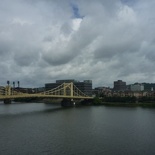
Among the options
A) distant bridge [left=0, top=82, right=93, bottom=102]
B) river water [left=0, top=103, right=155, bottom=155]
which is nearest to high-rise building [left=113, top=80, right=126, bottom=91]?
distant bridge [left=0, top=82, right=93, bottom=102]

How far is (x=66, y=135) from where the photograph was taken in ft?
89.7

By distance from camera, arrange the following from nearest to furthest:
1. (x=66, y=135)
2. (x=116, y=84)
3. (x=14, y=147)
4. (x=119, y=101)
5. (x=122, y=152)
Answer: (x=122, y=152), (x=14, y=147), (x=66, y=135), (x=119, y=101), (x=116, y=84)

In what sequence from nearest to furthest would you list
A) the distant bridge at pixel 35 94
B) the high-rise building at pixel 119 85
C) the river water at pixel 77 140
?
the river water at pixel 77 140, the distant bridge at pixel 35 94, the high-rise building at pixel 119 85

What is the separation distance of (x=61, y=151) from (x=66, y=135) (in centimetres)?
636

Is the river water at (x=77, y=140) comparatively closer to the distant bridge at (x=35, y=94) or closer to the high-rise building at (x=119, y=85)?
the distant bridge at (x=35, y=94)

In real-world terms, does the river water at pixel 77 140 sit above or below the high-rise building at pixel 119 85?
below

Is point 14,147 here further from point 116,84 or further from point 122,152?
point 116,84

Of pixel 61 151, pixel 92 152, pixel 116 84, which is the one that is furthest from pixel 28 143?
pixel 116 84

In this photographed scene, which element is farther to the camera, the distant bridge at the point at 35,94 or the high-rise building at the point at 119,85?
the high-rise building at the point at 119,85

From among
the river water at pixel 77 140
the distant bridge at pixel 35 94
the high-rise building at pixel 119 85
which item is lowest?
the river water at pixel 77 140

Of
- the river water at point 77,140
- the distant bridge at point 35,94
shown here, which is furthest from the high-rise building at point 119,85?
the river water at point 77,140

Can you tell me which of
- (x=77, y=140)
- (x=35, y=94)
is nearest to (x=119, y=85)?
(x=35, y=94)

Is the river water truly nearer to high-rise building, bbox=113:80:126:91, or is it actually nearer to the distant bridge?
the distant bridge

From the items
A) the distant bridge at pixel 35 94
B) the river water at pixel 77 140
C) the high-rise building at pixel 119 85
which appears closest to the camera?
the river water at pixel 77 140
